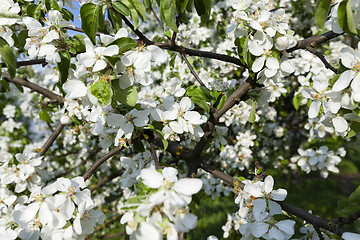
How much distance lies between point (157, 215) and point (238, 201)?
2.46ft

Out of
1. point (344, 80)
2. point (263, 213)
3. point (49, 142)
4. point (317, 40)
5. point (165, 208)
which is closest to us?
point (165, 208)

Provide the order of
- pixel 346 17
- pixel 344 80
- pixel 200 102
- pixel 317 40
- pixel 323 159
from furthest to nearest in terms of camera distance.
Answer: pixel 323 159 < pixel 200 102 < pixel 317 40 < pixel 344 80 < pixel 346 17

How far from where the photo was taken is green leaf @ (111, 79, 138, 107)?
140cm

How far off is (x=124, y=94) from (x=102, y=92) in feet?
0.46

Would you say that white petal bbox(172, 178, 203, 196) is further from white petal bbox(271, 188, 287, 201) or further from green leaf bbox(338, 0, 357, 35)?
green leaf bbox(338, 0, 357, 35)

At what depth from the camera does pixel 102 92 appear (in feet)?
4.29

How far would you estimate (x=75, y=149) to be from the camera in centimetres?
493

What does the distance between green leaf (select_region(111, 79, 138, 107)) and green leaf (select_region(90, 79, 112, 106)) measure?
0.08m

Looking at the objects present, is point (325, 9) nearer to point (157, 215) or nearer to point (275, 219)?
point (275, 219)

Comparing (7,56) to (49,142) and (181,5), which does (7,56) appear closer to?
(181,5)

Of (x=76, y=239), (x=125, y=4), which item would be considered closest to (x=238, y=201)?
(x=76, y=239)

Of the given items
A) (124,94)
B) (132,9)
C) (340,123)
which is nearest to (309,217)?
(340,123)

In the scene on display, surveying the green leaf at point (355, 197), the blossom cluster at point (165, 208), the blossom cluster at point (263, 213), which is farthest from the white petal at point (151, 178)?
the green leaf at point (355, 197)

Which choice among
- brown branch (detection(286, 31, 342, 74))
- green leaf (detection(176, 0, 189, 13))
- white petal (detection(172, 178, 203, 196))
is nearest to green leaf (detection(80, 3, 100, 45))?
green leaf (detection(176, 0, 189, 13))
